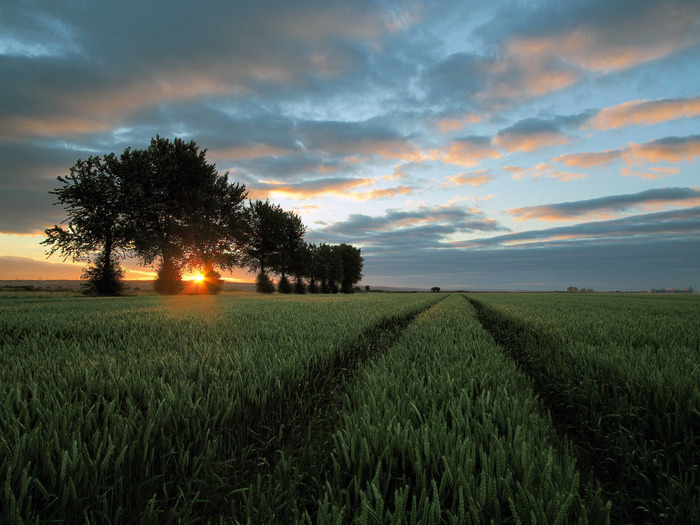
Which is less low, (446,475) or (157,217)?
(157,217)

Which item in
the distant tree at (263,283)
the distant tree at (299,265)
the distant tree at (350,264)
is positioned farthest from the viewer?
the distant tree at (350,264)

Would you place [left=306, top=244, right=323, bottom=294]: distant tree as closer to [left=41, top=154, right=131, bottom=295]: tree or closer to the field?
[left=41, top=154, right=131, bottom=295]: tree

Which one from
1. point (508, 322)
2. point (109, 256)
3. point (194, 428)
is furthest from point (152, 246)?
point (194, 428)

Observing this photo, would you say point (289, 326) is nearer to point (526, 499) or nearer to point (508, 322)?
point (526, 499)

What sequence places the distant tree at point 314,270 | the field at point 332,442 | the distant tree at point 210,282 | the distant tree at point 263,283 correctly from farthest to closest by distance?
the distant tree at point 314,270, the distant tree at point 263,283, the distant tree at point 210,282, the field at point 332,442

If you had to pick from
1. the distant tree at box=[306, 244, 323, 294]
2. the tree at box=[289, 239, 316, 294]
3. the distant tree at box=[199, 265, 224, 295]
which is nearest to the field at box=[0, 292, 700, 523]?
the distant tree at box=[199, 265, 224, 295]

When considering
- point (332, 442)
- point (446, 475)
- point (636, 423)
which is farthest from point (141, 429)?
point (636, 423)

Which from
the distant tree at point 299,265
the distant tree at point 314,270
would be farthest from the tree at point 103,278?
the distant tree at point 314,270

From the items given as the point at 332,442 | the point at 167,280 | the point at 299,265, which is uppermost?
the point at 299,265

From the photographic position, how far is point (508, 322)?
10953mm

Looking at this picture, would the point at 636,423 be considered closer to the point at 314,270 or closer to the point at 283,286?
the point at 283,286

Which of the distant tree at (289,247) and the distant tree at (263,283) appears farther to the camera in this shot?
the distant tree at (289,247)

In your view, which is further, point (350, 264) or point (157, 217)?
point (350, 264)

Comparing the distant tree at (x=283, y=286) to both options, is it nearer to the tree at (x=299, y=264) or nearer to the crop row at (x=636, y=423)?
the tree at (x=299, y=264)
